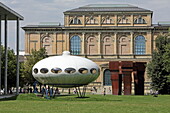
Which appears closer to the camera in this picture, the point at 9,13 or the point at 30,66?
the point at 9,13

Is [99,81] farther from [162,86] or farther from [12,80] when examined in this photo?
[12,80]

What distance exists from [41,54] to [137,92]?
19806mm

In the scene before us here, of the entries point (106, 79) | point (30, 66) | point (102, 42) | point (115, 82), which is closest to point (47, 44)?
point (102, 42)

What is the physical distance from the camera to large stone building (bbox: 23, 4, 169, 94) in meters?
94.9

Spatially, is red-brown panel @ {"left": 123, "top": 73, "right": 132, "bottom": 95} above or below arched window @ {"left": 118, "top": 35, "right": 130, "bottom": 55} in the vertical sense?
below

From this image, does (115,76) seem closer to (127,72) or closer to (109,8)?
(127,72)

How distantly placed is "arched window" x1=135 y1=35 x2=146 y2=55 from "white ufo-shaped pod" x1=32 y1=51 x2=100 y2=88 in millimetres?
53669

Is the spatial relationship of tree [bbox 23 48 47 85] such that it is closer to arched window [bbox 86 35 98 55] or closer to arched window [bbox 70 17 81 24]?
arched window [bbox 86 35 98 55]

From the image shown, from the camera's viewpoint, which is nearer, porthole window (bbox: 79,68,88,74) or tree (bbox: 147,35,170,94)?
porthole window (bbox: 79,68,88,74)

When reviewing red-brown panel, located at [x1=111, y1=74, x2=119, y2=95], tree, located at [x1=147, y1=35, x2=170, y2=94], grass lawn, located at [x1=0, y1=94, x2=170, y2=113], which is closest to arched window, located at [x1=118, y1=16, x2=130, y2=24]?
tree, located at [x1=147, y1=35, x2=170, y2=94]

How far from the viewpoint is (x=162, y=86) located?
7250cm

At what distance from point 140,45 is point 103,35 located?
788 centimetres

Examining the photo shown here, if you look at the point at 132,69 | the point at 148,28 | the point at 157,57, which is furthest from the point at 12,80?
the point at 148,28

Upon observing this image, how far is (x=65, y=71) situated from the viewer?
40.6 meters
